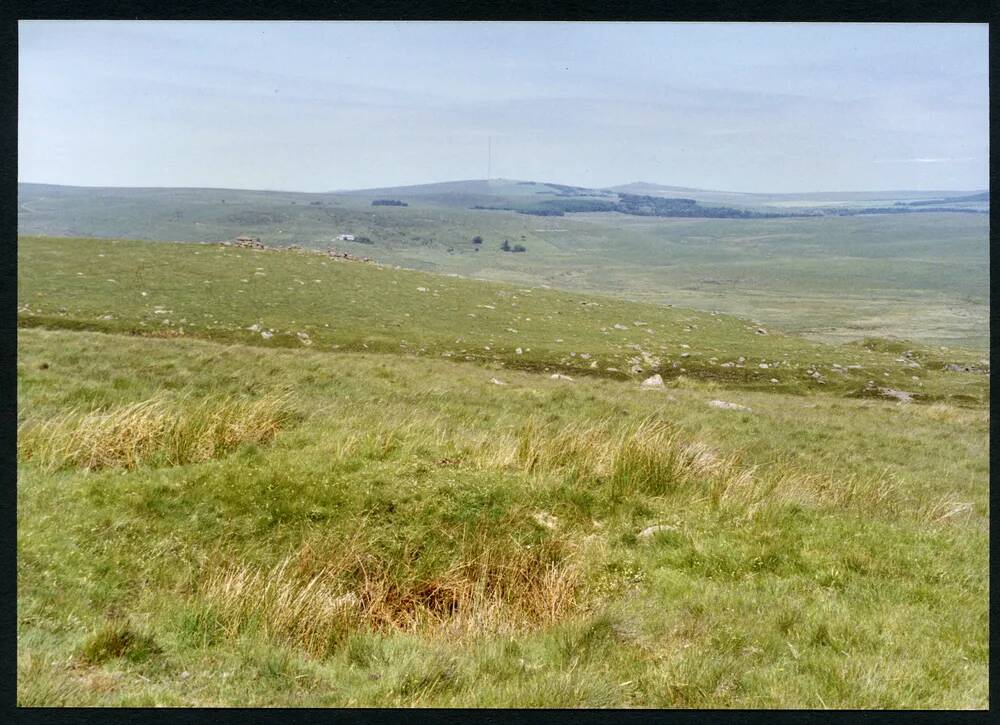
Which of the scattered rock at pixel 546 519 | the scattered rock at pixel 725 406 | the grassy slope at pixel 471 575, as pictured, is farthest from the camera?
the scattered rock at pixel 725 406

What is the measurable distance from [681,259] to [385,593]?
175 metres

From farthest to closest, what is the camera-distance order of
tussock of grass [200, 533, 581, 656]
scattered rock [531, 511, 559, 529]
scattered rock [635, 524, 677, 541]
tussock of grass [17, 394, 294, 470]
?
tussock of grass [17, 394, 294, 470]
scattered rock [531, 511, 559, 529]
scattered rock [635, 524, 677, 541]
tussock of grass [200, 533, 581, 656]

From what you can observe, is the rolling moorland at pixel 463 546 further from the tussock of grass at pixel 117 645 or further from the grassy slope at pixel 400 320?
the grassy slope at pixel 400 320

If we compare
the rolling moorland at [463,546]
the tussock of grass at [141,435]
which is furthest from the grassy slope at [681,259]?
the tussock of grass at [141,435]

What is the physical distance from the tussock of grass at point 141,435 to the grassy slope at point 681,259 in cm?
6520

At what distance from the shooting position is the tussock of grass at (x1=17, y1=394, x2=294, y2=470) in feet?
29.7

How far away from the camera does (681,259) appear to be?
174375 mm

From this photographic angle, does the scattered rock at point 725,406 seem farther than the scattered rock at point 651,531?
Yes

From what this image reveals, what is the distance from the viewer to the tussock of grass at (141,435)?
356 inches

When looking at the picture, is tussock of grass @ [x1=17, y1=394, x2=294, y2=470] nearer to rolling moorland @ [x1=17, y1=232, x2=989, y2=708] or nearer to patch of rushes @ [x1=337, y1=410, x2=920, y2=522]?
rolling moorland @ [x1=17, y1=232, x2=989, y2=708]

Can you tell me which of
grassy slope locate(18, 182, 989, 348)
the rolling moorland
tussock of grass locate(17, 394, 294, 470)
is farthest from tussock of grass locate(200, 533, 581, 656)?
grassy slope locate(18, 182, 989, 348)

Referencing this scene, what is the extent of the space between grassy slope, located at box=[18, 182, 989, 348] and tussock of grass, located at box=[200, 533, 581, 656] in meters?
65.7

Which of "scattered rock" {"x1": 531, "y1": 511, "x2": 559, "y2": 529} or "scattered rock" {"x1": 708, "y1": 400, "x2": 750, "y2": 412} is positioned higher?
"scattered rock" {"x1": 531, "y1": 511, "x2": 559, "y2": 529}

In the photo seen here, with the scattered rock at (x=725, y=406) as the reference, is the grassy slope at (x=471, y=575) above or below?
above
